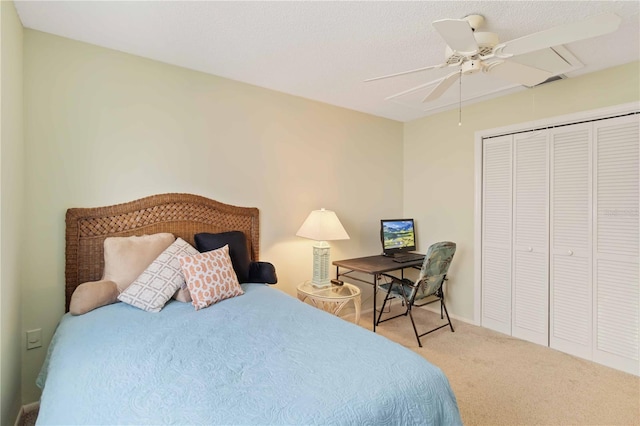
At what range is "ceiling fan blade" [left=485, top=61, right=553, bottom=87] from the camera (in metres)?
1.92

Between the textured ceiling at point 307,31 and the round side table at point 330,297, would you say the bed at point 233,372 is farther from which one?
the textured ceiling at point 307,31

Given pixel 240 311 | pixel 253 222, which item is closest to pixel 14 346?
pixel 240 311

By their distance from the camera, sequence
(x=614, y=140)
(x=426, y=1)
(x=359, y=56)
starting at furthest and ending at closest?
(x=614, y=140), (x=359, y=56), (x=426, y=1)

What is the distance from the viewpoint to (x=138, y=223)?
2.37 metres

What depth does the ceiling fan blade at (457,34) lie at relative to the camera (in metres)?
1.46

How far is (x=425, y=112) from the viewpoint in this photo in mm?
3812

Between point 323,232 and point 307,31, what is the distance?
5.34ft

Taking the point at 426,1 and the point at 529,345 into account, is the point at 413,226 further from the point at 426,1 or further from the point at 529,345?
the point at 426,1

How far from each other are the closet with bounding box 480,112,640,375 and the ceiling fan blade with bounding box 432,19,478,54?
179 centimetres

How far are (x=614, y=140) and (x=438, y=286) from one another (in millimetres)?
1890

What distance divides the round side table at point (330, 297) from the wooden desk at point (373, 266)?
23 cm

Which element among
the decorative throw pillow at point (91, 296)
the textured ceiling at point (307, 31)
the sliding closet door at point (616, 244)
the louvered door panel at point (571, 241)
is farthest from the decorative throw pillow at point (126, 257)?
the sliding closet door at point (616, 244)

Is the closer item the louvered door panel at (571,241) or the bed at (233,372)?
the bed at (233,372)

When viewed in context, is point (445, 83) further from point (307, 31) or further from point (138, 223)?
point (138, 223)
